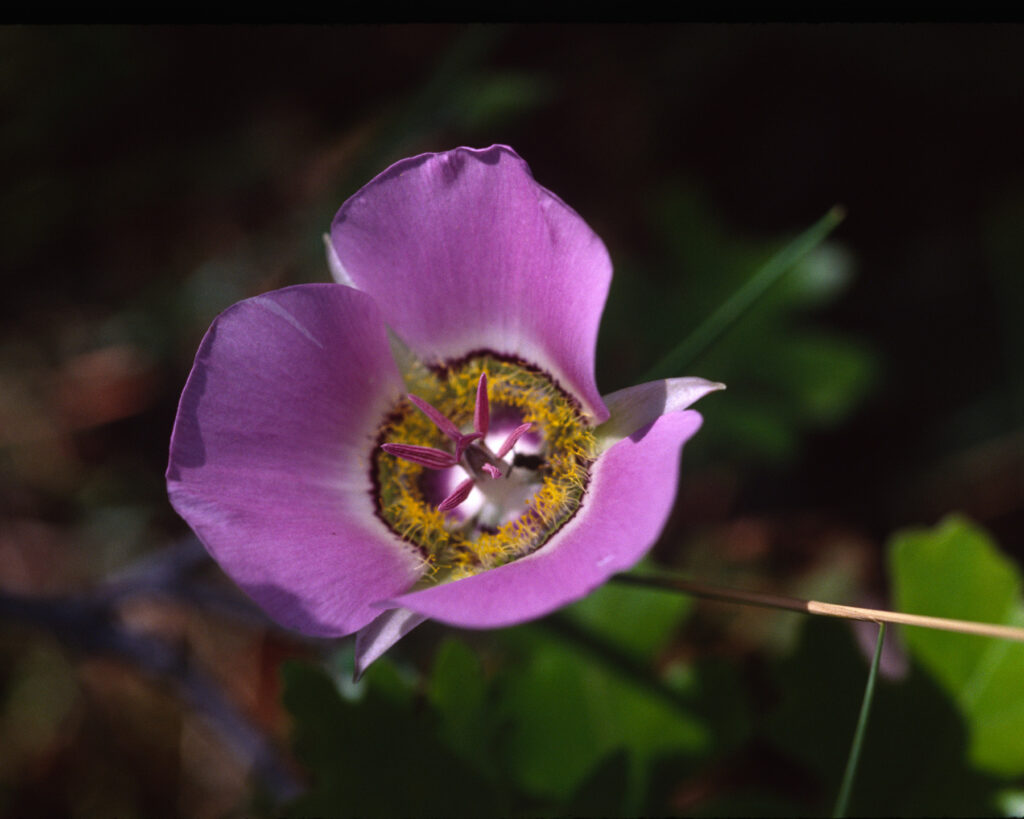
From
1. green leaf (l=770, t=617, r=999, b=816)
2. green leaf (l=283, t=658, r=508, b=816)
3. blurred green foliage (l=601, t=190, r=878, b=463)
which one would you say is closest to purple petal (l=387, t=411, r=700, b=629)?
green leaf (l=283, t=658, r=508, b=816)

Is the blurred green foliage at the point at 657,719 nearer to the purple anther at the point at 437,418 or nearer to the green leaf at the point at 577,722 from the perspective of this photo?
the green leaf at the point at 577,722

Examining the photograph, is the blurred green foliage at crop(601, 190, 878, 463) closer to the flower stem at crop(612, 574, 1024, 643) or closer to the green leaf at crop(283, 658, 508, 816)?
the flower stem at crop(612, 574, 1024, 643)

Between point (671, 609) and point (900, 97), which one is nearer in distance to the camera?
point (671, 609)

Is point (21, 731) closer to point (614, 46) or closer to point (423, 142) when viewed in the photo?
point (423, 142)

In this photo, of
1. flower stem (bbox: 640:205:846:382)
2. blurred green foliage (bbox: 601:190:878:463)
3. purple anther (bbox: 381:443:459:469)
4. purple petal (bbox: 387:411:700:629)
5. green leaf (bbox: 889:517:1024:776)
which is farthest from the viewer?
blurred green foliage (bbox: 601:190:878:463)

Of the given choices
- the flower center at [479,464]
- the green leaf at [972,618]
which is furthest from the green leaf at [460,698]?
the green leaf at [972,618]

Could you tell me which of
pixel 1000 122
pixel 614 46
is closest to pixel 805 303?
pixel 1000 122

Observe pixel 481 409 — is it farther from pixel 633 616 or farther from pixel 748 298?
pixel 633 616
